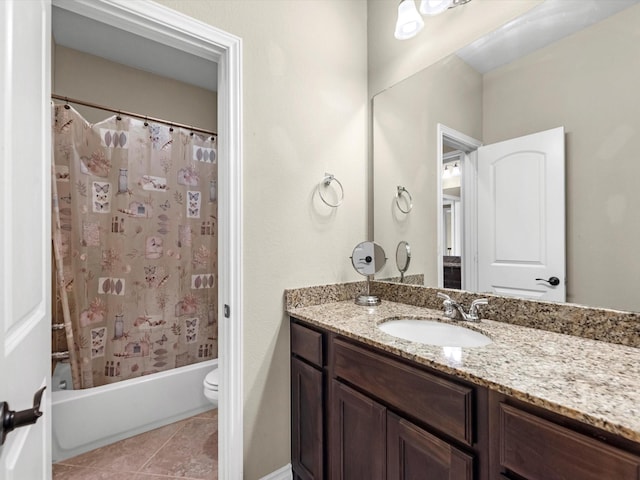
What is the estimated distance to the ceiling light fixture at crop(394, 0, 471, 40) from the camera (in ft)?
4.72

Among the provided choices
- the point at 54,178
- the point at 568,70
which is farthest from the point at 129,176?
the point at 568,70

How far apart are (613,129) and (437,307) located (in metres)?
0.95

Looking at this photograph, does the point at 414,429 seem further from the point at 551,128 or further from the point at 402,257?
the point at 551,128

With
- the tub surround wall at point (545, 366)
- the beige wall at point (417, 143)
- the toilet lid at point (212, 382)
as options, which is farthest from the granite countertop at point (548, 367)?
the toilet lid at point (212, 382)

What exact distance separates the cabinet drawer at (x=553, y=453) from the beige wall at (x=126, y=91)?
2868 millimetres

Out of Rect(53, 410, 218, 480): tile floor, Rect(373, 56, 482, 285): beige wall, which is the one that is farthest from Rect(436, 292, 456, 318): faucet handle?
Rect(53, 410, 218, 480): tile floor

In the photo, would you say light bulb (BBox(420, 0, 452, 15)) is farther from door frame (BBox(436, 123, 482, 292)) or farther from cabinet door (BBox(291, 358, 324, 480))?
cabinet door (BBox(291, 358, 324, 480))

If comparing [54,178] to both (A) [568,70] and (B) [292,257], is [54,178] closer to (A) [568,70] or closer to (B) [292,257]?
(B) [292,257]

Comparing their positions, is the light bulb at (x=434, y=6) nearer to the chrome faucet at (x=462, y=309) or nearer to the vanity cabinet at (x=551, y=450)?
the chrome faucet at (x=462, y=309)

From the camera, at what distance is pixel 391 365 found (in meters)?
1.01

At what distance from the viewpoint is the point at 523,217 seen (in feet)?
4.06

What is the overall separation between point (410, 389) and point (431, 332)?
1.45ft

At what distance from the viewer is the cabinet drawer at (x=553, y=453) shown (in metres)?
0.57

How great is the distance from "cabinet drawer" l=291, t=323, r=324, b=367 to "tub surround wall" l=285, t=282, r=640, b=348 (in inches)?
5.4
